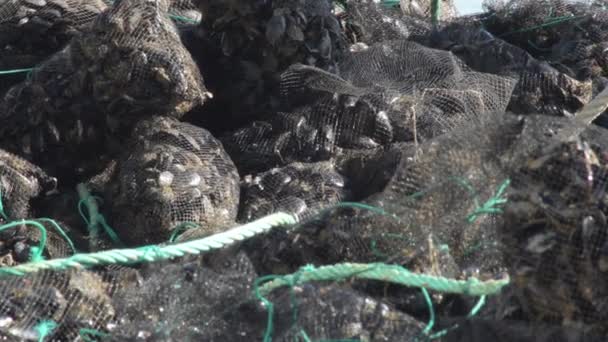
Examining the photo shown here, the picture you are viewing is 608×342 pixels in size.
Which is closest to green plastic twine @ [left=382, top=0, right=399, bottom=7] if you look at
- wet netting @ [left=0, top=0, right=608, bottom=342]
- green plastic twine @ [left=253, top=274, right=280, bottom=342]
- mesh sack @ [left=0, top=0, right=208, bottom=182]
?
wet netting @ [left=0, top=0, right=608, bottom=342]

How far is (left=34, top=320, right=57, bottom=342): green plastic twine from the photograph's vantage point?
2291mm

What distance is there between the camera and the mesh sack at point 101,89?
10.6 ft

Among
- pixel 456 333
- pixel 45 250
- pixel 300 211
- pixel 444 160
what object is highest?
pixel 444 160

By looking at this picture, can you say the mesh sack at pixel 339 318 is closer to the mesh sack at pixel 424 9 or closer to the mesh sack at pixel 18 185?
the mesh sack at pixel 18 185

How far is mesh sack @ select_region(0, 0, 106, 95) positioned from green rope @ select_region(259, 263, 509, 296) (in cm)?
194

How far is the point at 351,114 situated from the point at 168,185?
2.34 ft

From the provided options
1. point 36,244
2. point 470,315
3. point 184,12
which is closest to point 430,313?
point 470,315

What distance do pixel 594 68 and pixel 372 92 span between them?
0.93 m

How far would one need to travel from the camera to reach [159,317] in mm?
2184

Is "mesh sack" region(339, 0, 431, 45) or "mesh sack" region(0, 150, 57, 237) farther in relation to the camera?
"mesh sack" region(339, 0, 431, 45)

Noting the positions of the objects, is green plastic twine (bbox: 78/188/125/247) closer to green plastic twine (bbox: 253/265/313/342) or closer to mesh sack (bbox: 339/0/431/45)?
green plastic twine (bbox: 253/265/313/342)

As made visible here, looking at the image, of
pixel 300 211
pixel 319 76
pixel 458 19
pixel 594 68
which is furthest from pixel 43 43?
pixel 594 68

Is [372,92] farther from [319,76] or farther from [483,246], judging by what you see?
[483,246]

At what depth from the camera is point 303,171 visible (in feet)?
10.5
